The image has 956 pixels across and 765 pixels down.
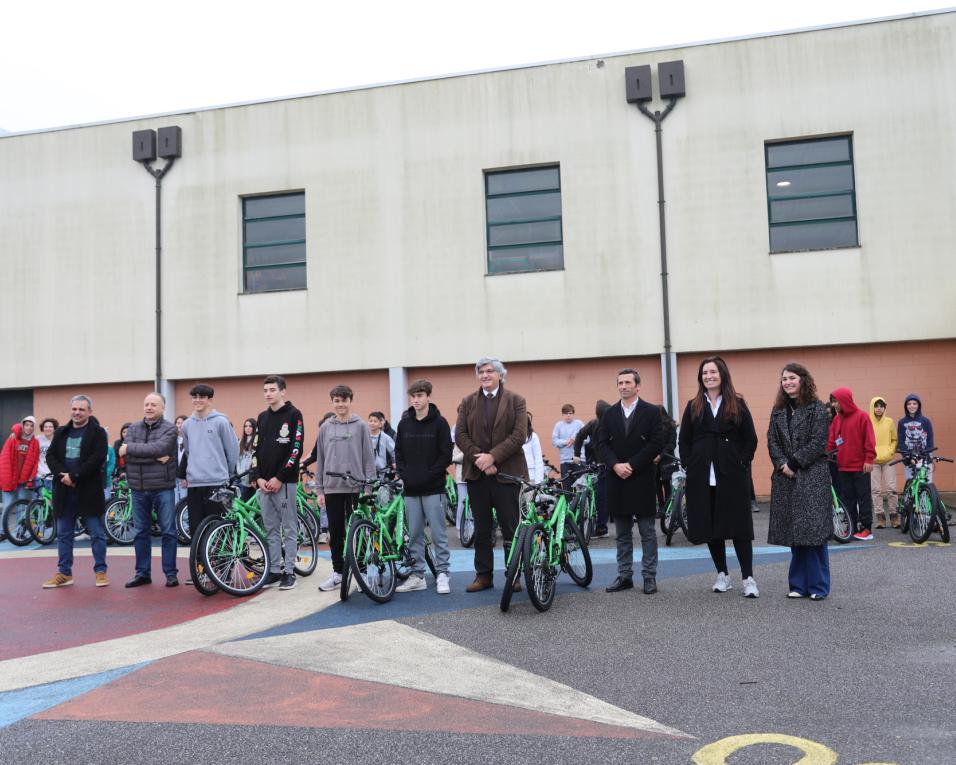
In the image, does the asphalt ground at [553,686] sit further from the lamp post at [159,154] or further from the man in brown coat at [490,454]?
the lamp post at [159,154]

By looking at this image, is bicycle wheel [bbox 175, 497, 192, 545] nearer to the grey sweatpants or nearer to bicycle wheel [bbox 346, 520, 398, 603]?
the grey sweatpants

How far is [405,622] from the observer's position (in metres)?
6.83

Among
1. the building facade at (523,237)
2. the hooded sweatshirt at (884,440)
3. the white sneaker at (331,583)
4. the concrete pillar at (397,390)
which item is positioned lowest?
the white sneaker at (331,583)

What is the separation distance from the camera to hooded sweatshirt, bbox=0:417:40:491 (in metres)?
13.0

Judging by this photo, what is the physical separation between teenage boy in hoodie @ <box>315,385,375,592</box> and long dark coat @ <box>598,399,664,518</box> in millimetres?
2238

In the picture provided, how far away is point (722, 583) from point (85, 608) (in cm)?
559

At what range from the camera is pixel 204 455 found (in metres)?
8.98

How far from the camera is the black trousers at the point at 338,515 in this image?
8.30 metres

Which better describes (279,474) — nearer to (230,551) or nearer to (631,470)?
(230,551)

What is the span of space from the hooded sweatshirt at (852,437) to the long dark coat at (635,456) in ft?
13.8

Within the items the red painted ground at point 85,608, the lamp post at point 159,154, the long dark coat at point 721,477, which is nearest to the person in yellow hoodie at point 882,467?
the long dark coat at point 721,477

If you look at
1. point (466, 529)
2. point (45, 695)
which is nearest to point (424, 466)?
point (45, 695)

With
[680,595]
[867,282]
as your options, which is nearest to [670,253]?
[867,282]

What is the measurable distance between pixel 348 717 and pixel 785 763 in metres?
2.11
